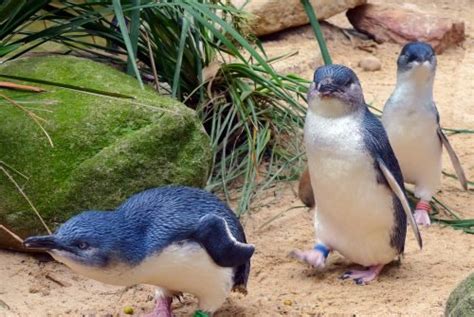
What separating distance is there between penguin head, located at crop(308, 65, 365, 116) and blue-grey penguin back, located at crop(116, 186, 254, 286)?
21.5 inches

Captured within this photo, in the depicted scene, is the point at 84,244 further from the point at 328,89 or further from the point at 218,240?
the point at 328,89

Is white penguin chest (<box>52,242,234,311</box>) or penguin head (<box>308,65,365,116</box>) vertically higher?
penguin head (<box>308,65,365,116</box>)

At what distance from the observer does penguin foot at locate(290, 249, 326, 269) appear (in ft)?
10.7

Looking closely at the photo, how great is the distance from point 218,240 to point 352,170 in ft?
2.12

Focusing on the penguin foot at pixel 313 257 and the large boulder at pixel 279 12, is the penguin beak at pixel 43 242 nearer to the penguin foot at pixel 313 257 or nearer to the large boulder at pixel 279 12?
the penguin foot at pixel 313 257

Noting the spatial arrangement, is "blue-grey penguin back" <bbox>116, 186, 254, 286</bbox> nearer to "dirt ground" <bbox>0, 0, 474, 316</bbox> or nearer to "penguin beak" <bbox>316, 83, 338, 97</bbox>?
"dirt ground" <bbox>0, 0, 474, 316</bbox>

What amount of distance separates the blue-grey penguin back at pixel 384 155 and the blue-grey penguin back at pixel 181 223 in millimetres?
592

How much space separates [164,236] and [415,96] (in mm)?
1723

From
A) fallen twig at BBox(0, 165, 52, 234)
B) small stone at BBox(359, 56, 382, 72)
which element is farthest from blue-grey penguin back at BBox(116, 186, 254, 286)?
small stone at BBox(359, 56, 382, 72)

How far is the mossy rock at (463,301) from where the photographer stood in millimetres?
2336

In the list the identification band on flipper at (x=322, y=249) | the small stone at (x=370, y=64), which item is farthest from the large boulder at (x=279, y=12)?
the identification band on flipper at (x=322, y=249)

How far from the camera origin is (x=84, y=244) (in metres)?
2.41

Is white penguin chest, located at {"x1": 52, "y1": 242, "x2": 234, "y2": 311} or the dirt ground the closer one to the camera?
white penguin chest, located at {"x1": 52, "y1": 242, "x2": 234, "y2": 311}

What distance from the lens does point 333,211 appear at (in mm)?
3154
